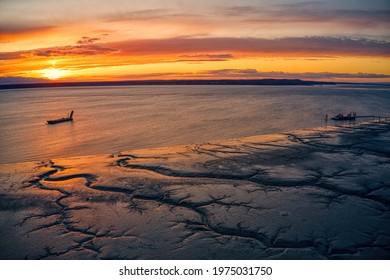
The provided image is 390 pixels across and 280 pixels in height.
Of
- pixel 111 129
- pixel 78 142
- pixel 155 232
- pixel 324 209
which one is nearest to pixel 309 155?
pixel 324 209

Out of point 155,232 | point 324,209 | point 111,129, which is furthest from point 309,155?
point 111,129

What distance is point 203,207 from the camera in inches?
268

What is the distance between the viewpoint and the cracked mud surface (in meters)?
5.30

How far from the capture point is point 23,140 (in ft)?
75.8

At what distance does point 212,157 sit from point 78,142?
46.7ft

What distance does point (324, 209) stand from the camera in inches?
257

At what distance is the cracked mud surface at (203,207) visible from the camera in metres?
5.30

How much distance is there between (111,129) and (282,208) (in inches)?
872

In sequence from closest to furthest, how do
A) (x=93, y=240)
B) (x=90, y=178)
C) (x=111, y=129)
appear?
(x=93, y=240)
(x=90, y=178)
(x=111, y=129)

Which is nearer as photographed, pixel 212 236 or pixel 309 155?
pixel 212 236

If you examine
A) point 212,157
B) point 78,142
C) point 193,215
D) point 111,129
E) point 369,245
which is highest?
point 111,129
